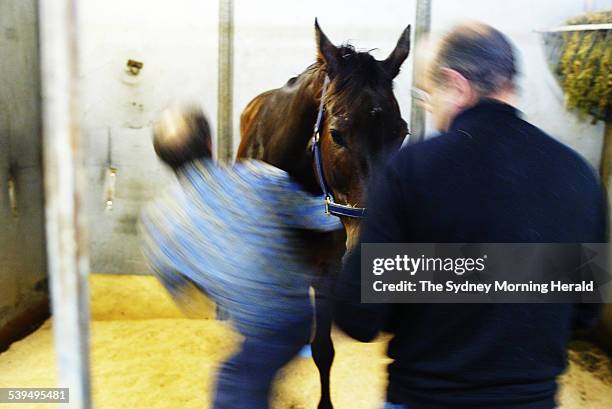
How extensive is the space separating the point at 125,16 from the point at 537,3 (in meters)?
2.30

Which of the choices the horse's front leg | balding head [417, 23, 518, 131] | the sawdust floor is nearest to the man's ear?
balding head [417, 23, 518, 131]

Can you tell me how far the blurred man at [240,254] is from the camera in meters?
1.15

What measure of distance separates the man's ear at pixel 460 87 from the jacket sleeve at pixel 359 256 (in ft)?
0.57

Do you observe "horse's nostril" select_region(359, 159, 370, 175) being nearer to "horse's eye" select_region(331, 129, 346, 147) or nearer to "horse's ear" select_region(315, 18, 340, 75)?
"horse's eye" select_region(331, 129, 346, 147)

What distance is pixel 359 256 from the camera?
87 centimetres

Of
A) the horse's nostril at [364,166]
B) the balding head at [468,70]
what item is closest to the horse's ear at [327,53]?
the horse's nostril at [364,166]

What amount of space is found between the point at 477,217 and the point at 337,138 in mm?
964

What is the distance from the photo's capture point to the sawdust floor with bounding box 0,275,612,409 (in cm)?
245

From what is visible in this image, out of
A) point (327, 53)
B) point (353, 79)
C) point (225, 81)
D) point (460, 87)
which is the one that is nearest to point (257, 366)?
point (460, 87)

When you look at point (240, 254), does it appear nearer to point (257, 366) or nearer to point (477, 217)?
point (257, 366)

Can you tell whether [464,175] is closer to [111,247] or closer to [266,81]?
[266,81]

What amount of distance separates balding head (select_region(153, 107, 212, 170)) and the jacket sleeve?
518 mm

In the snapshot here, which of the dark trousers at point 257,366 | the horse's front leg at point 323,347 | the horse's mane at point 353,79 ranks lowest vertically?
the horse's front leg at point 323,347

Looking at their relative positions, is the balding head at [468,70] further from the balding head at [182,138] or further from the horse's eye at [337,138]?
the horse's eye at [337,138]
